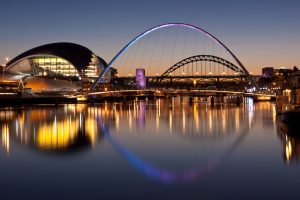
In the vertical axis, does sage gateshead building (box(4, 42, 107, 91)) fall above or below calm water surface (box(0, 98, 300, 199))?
above

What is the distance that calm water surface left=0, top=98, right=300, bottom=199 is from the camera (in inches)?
614

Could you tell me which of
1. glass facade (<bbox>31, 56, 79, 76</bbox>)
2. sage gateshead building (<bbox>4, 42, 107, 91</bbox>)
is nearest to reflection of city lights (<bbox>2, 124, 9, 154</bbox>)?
sage gateshead building (<bbox>4, 42, 107, 91</bbox>)

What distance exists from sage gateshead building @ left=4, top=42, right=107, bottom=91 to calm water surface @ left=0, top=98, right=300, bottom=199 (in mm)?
83969

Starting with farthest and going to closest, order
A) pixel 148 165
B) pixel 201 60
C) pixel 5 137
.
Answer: pixel 201 60, pixel 5 137, pixel 148 165

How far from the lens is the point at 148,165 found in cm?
2108

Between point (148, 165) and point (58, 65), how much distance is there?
112695 mm

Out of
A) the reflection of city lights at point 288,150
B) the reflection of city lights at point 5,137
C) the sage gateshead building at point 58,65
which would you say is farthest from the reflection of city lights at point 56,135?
the sage gateshead building at point 58,65

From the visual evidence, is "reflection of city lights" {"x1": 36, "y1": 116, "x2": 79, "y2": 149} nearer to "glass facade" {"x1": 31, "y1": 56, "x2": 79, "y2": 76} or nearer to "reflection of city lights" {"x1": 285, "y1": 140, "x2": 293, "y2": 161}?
"reflection of city lights" {"x1": 285, "y1": 140, "x2": 293, "y2": 161}

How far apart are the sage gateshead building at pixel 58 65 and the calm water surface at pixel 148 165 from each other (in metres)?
84.0

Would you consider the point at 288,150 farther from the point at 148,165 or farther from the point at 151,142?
the point at 151,142

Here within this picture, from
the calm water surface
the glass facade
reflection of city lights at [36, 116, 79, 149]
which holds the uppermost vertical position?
the glass facade

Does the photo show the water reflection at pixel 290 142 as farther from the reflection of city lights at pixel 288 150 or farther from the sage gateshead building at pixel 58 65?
the sage gateshead building at pixel 58 65

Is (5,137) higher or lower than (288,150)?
higher

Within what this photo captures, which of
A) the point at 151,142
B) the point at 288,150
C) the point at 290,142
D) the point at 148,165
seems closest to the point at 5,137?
the point at 151,142
